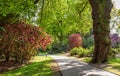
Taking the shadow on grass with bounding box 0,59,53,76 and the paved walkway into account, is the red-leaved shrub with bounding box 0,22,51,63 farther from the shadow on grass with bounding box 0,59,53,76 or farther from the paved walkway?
the paved walkway

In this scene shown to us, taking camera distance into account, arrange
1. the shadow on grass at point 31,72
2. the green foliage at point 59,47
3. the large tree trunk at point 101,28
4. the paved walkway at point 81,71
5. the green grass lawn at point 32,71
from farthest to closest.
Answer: the green foliage at point 59,47
the large tree trunk at point 101,28
the green grass lawn at point 32,71
the shadow on grass at point 31,72
the paved walkway at point 81,71

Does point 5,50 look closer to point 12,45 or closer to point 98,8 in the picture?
point 12,45

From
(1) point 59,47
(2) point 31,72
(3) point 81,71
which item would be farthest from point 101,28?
(1) point 59,47

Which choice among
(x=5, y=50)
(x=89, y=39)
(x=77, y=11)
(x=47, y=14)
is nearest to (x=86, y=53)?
(x=77, y=11)

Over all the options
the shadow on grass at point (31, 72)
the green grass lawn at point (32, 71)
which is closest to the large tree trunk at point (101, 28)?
the green grass lawn at point (32, 71)

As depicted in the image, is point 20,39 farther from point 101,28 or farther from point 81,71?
point 81,71

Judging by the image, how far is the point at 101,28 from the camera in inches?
995

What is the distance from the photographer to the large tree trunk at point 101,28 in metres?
25.2

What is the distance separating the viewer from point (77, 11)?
107 feet

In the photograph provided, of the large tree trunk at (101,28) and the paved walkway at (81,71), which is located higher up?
the large tree trunk at (101,28)

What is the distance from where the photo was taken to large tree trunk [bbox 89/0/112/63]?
25188mm

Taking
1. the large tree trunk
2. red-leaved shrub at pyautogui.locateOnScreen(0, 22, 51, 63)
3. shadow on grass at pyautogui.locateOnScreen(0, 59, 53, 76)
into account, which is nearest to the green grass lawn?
shadow on grass at pyautogui.locateOnScreen(0, 59, 53, 76)

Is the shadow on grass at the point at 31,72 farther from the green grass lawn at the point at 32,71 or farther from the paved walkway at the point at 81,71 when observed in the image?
the paved walkway at the point at 81,71

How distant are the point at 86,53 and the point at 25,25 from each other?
12.8 metres
